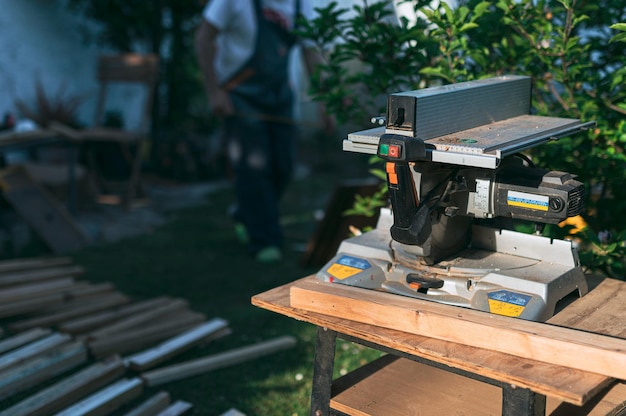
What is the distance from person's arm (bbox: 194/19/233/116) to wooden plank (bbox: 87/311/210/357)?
5.50 feet

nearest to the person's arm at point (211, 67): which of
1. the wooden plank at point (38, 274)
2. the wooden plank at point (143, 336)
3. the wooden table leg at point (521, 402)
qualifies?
the wooden plank at point (38, 274)

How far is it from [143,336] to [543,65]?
2.27 m

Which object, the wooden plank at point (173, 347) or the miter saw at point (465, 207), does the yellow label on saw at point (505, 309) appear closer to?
the miter saw at point (465, 207)

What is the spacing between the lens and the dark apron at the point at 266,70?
5125mm

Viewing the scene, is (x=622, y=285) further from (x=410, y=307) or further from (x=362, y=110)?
(x=362, y=110)

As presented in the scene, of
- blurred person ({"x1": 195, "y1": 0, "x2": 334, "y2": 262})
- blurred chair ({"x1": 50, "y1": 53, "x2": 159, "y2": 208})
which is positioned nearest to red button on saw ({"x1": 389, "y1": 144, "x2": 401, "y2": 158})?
blurred person ({"x1": 195, "y1": 0, "x2": 334, "y2": 262})

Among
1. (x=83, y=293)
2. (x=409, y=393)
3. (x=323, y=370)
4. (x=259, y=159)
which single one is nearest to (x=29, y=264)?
(x=83, y=293)

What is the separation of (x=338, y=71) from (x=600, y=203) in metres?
1.16

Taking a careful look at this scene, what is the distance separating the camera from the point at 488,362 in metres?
1.72

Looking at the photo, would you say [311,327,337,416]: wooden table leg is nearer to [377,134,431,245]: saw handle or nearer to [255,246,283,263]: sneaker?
[377,134,431,245]: saw handle

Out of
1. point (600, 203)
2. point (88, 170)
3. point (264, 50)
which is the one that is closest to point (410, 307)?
point (600, 203)

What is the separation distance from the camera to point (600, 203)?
2754mm

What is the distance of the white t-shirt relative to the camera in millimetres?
5047

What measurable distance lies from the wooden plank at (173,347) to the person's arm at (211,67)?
178cm
